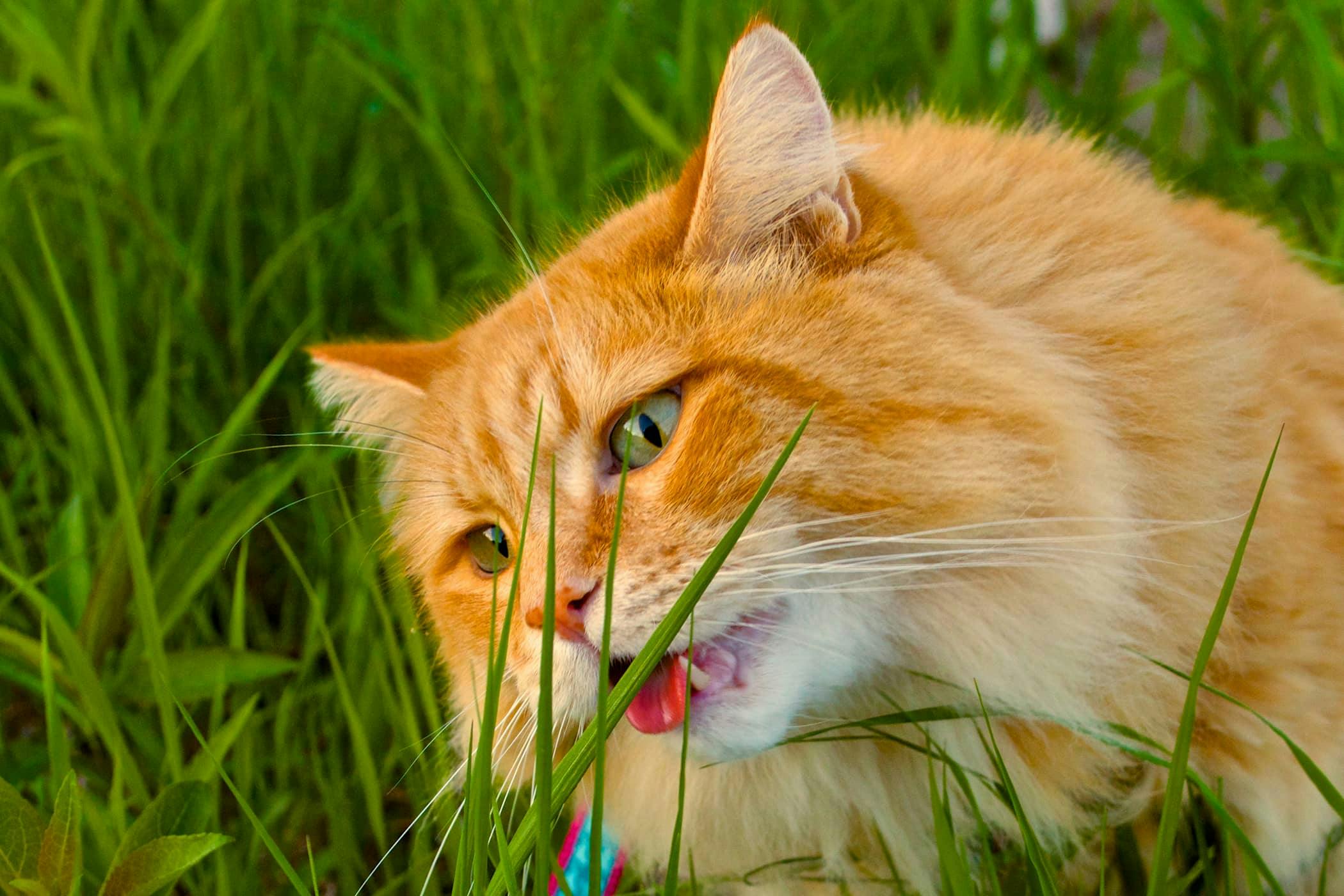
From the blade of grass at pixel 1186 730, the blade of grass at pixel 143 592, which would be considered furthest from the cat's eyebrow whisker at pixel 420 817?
the blade of grass at pixel 1186 730

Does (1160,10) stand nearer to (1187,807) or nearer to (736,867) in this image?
(1187,807)

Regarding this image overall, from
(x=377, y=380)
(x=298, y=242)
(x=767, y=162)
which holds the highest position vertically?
(x=298, y=242)

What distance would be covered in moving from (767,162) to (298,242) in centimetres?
128

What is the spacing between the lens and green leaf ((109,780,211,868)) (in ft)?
4.03

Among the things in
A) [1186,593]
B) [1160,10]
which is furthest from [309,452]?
[1160,10]

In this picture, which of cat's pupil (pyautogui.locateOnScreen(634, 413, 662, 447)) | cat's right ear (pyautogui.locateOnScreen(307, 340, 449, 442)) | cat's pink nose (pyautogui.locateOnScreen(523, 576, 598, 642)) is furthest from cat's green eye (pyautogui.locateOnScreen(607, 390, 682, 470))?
cat's right ear (pyautogui.locateOnScreen(307, 340, 449, 442))

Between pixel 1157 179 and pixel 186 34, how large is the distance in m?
1.99

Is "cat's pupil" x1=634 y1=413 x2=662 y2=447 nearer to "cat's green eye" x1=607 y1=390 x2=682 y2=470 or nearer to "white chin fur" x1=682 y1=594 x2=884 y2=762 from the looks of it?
"cat's green eye" x1=607 y1=390 x2=682 y2=470

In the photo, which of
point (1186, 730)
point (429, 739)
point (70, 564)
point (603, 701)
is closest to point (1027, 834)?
point (1186, 730)

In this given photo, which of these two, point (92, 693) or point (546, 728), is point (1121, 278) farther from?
point (92, 693)

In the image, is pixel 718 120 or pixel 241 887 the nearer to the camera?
pixel 718 120

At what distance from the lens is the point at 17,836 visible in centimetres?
115

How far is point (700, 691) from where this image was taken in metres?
1.11

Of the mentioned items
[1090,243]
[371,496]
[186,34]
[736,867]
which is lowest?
[736,867]
